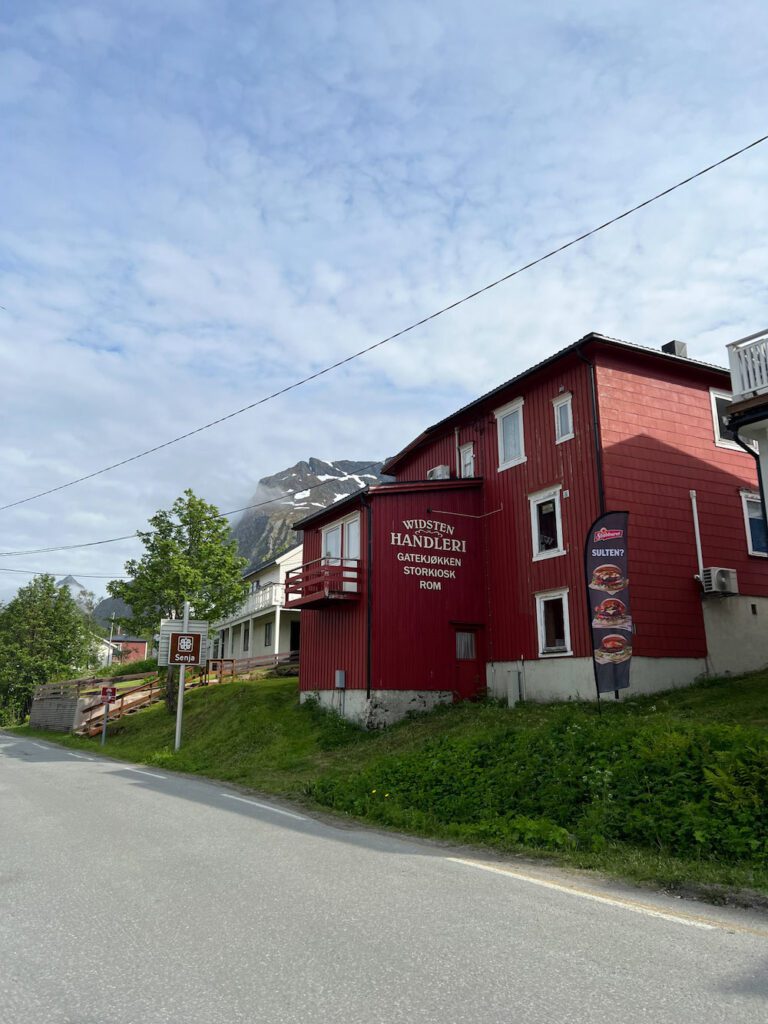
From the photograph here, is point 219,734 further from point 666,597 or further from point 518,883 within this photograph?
point 518,883

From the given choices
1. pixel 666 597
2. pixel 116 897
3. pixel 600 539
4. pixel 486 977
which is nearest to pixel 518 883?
pixel 486 977

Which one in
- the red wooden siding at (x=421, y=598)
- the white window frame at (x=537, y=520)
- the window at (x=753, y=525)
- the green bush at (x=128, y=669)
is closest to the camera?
the white window frame at (x=537, y=520)

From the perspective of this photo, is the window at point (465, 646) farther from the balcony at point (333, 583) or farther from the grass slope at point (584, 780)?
the balcony at point (333, 583)

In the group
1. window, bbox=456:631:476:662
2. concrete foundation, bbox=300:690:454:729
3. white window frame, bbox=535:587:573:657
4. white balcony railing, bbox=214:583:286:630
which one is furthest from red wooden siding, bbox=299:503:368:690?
white balcony railing, bbox=214:583:286:630

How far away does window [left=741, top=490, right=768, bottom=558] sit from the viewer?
21.6m

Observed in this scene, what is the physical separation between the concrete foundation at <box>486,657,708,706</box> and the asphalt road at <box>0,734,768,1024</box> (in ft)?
35.9

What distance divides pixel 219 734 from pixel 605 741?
16.3 meters

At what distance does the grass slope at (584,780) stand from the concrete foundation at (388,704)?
1.25 m

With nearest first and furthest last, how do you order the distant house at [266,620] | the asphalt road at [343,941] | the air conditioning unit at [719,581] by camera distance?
the asphalt road at [343,941], the air conditioning unit at [719,581], the distant house at [266,620]

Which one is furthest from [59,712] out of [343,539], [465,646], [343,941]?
[343,941]

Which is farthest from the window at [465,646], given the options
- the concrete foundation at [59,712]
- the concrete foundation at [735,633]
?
the concrete foundation at [59,712]

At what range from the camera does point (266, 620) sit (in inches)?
1927

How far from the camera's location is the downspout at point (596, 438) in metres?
19.6

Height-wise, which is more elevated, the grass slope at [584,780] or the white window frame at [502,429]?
the white window frame at [502,429]
